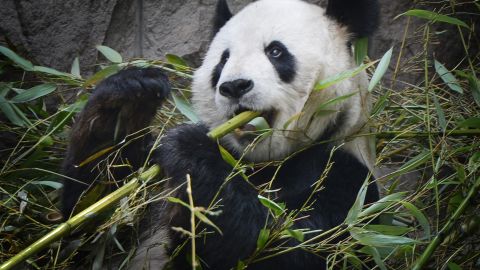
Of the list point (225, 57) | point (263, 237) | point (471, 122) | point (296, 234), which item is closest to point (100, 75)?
point (225, 57)

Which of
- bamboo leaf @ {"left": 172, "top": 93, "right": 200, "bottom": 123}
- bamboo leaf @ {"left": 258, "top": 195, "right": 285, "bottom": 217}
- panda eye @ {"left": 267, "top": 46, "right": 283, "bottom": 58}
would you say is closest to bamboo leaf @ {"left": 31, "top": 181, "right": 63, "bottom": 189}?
bamboo leaf @ {"left": 172, "top": 93, "right": 200, "bottom": 123}

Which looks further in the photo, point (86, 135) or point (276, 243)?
point (86, 135)

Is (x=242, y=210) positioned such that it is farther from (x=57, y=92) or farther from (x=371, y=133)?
(x=57, y=92)

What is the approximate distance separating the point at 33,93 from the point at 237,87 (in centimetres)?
135

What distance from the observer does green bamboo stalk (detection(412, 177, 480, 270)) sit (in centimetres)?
276

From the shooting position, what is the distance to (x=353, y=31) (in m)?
3.44

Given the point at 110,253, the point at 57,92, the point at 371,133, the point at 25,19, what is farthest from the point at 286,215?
the point at 25,19

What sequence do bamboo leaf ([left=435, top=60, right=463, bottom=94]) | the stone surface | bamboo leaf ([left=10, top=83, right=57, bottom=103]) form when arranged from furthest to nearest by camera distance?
the stone surface → bamboo leaf ([left=10, top=83, right=57, bottom=103]) → bamboo leaf ([left=435, top=60, right=463, bottom=94])

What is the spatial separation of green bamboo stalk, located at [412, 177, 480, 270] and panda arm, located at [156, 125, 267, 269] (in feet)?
2.23

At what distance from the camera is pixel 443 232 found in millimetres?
2762

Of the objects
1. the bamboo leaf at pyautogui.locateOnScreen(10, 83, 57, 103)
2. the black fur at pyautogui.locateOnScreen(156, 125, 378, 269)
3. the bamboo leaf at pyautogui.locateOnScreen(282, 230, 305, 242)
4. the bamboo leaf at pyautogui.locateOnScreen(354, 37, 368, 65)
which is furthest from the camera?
the bamboo leaf at pyautogui.locateOnScreen(10, 83, 57, 103)

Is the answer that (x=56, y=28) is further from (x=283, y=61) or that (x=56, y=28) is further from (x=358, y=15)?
(x=358, y=15)

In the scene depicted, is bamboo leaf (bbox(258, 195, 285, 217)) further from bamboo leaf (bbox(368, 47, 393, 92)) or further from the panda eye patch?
the panda eye patch

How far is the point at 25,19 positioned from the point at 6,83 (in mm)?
644
